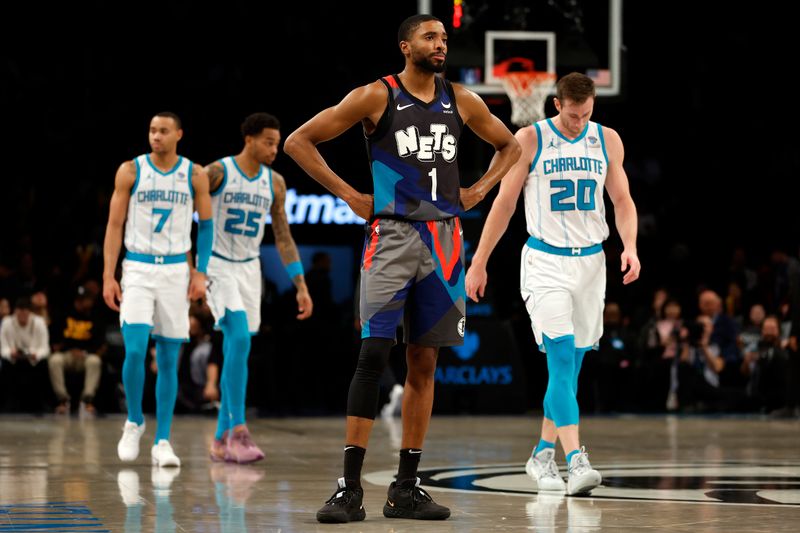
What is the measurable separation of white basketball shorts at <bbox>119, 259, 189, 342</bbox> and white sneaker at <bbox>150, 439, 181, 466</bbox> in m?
0.68

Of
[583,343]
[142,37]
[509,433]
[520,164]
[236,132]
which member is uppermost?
[142,37]

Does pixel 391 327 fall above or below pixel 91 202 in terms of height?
below

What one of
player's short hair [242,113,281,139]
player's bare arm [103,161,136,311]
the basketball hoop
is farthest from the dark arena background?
player's short hair [242,113,281,139]

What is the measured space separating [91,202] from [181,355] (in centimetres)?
528

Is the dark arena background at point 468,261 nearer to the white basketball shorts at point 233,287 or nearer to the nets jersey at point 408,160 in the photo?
the white basketball shorts at point 233,287

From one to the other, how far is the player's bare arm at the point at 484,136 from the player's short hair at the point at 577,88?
2.66 feet

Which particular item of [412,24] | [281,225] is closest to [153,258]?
[281,225]

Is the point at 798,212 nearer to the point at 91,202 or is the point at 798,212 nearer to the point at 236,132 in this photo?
the point at 236,132

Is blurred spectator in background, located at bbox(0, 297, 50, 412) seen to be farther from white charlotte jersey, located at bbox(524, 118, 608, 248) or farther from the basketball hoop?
white charlotte jersey, located at bbox(524, 118, 608, 248)

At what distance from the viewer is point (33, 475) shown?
7.41 meters

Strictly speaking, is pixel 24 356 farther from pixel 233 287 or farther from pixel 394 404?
pixel 233 287

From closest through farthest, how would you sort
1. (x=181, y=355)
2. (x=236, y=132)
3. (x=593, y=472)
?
(x=593, y=472) < (x=181, y=355) < (x=236, y=132)

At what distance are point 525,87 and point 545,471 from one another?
8061 millimetres

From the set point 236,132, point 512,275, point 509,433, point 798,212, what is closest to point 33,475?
point 509,433
